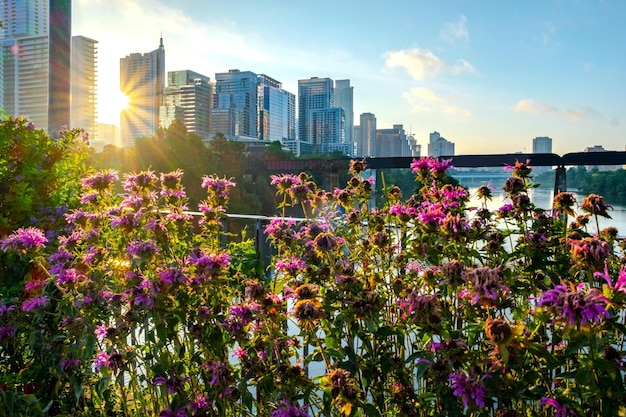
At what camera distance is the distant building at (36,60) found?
5758 mm

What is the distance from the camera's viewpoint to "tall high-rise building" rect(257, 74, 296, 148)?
189ft

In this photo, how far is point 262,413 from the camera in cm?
134

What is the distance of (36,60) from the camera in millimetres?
13664

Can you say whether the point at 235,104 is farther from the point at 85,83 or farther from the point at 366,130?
the point at 85,83

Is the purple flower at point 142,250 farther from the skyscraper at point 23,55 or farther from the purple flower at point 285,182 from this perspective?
the skyscraper at point 23,55

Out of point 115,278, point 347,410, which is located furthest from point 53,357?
point 347,410

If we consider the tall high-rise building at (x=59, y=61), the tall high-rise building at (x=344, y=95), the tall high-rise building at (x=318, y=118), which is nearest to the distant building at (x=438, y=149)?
the tall high-rise building at (x=59, y=61)

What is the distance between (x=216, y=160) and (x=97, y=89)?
7982mm

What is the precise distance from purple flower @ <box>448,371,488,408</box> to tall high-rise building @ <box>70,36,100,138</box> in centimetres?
1206

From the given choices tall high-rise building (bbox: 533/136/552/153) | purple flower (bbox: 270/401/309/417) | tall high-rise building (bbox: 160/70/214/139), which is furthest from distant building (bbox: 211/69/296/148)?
purple flower (bbox: 270/401/309/417)

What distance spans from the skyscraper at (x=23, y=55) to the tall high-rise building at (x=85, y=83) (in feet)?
2.90

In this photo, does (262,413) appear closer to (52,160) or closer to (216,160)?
(52,160)

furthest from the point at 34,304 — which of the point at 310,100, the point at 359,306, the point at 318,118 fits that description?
the point at 310,100

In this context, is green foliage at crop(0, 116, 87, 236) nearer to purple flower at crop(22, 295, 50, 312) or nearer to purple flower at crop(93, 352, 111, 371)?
purple flower at crop(22, 295, 50, 312)
